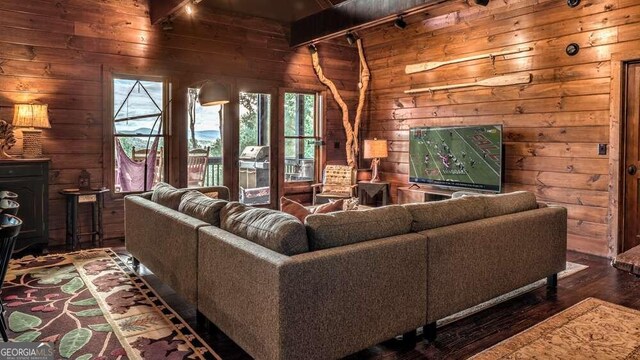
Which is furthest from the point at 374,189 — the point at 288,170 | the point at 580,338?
the point at 580,338

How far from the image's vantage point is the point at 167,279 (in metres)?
3.20

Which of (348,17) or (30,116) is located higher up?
(348,17)

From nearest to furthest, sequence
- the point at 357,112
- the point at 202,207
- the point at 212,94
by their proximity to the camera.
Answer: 1. the point at 202,207
2. the point at 212,94
3. the point at 357,112

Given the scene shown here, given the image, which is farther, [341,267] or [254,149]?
[254,149]

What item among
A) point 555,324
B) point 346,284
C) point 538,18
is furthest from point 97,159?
point 538,18

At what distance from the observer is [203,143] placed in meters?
6.22

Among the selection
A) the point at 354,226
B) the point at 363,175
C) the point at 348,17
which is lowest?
the point at 354,226

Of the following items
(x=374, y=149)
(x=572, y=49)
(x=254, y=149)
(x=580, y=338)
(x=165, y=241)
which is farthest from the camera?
(x=374, y=149)

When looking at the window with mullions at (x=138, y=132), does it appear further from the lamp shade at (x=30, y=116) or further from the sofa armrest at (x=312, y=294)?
the sofa armrest at (x=312, y=294)

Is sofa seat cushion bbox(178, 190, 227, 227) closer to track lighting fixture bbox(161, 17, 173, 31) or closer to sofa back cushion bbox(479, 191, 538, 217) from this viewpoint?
sofa back cushion bbox(479, 191, 538, 217)

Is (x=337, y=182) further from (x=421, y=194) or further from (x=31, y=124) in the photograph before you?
(x=31, y=124)

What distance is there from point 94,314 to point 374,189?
4583 millimetres

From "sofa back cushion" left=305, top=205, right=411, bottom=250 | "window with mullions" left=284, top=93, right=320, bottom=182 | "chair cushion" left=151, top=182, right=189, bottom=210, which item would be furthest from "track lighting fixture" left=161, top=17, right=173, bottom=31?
"sofa back cushion" left=305, top=205, right=411, bottom=250

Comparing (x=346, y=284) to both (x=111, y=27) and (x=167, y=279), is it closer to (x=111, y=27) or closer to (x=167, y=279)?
(x=167, y=279)
